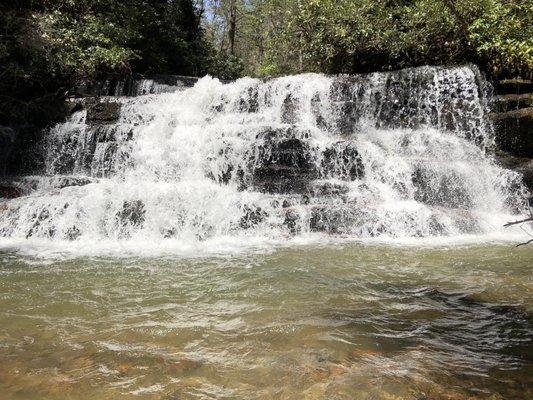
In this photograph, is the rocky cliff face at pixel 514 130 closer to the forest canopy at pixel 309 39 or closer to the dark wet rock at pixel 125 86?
the forest canopy at pixel 309 39

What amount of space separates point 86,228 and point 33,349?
5.06 metres

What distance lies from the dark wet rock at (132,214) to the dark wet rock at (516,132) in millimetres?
8486

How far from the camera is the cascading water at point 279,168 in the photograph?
7.70 m

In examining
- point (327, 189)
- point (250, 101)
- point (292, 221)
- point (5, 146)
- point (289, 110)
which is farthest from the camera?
point (250, 101)

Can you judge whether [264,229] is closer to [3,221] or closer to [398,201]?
[398,201]

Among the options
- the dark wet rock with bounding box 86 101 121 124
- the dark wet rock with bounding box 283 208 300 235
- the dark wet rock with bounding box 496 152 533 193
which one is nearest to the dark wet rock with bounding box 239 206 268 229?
the dark wet rock with bounding box 283 208 300 235

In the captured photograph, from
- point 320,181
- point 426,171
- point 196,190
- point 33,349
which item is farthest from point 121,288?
point 426,171

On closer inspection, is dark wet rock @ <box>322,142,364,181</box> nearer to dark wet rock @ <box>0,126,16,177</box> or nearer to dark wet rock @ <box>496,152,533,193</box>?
dark wet rock @ <box>496,152,533,193</box>

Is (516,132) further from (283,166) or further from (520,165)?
(283,166)

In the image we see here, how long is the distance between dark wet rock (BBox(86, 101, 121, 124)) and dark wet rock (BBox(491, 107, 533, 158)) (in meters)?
10.2

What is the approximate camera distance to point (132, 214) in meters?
7.77

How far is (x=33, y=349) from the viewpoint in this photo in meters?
2.91

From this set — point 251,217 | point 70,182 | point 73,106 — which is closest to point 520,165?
point 251,217

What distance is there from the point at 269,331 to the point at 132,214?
524cm
